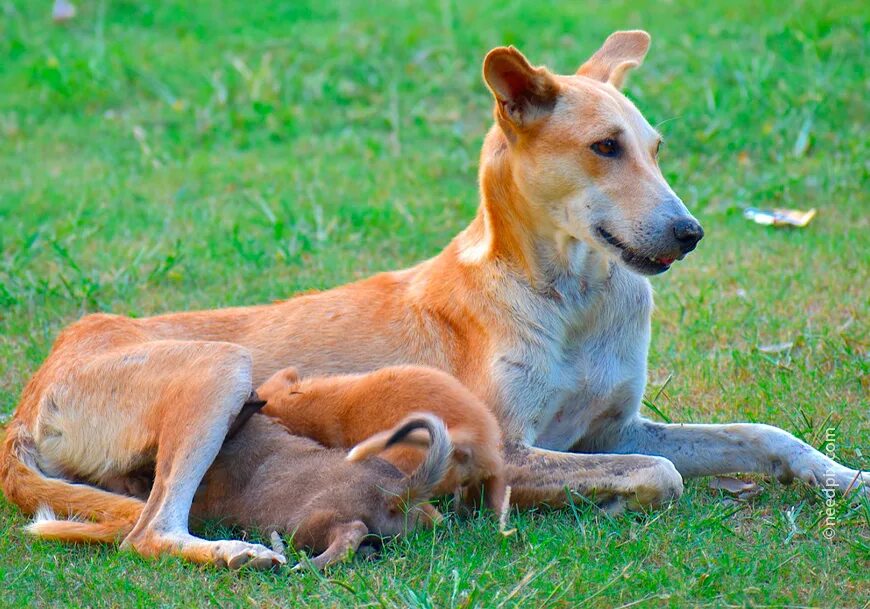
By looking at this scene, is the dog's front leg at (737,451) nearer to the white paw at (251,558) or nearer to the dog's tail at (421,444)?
the dog's tail at (421,444)

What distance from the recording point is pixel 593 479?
445 cm

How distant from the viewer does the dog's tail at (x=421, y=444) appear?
154 inches

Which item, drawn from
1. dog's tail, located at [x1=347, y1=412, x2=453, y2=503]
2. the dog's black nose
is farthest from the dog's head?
dog's tail, located at [x1=347, y1=412, x2=453, y2=503]

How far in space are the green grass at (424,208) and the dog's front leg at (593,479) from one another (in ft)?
0.25

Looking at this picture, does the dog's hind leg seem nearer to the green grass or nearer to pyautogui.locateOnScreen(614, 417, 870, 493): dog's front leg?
the green grass

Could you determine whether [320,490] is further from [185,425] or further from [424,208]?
[424,208]

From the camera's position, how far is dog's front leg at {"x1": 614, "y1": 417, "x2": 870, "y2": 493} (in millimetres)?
4504

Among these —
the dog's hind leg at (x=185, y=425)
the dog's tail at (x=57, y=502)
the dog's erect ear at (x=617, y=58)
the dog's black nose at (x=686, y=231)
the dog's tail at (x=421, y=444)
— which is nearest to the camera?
the dog's tail at (x=421, y=444)

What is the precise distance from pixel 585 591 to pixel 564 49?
25.8 ft

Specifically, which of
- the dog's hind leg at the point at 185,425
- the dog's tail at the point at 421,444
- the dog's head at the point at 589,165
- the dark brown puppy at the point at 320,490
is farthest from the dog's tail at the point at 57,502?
the dog's head at the point at 589,165

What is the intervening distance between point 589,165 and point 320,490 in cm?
159

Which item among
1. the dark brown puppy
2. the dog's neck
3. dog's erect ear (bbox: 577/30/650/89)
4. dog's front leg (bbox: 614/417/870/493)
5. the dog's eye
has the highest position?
dog's erect ear (bbox: 577/30/650/89)

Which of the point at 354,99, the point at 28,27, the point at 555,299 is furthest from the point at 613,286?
the point at 28,27

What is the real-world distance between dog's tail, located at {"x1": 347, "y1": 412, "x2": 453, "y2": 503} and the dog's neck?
108cm
